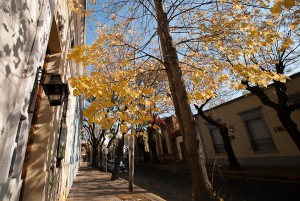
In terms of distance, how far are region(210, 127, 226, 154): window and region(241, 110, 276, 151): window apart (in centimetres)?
346

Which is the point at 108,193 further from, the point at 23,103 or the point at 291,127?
the point at 291,127

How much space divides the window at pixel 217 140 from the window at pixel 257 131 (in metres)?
3.46

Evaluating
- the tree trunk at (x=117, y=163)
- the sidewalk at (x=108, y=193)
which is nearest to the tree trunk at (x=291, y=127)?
the sidewalk at (x=108, y=193)

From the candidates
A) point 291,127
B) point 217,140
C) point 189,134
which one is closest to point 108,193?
point 189,134

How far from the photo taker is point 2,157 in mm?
2166

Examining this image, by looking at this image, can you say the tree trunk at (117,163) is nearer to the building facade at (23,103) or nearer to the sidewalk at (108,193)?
the sidewalk at (108,193)

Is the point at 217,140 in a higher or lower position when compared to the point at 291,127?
higher

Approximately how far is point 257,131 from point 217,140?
461cm

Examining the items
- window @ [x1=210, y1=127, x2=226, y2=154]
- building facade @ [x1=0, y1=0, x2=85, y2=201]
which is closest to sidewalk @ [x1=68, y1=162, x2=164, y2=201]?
building facade @ [x1=0, y1=0, x2=85, y2=201]

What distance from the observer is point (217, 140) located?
19.3m

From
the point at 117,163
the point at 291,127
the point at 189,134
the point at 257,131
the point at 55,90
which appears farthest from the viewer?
the point at 257,131

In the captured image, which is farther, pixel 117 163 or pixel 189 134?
pixel 117 163

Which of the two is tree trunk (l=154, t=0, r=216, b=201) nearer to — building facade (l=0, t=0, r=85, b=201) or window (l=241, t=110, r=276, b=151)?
building facade (l=0, t=0, r=85, b=201)

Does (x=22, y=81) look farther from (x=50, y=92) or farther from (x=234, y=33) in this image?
(x=234, y=33)
